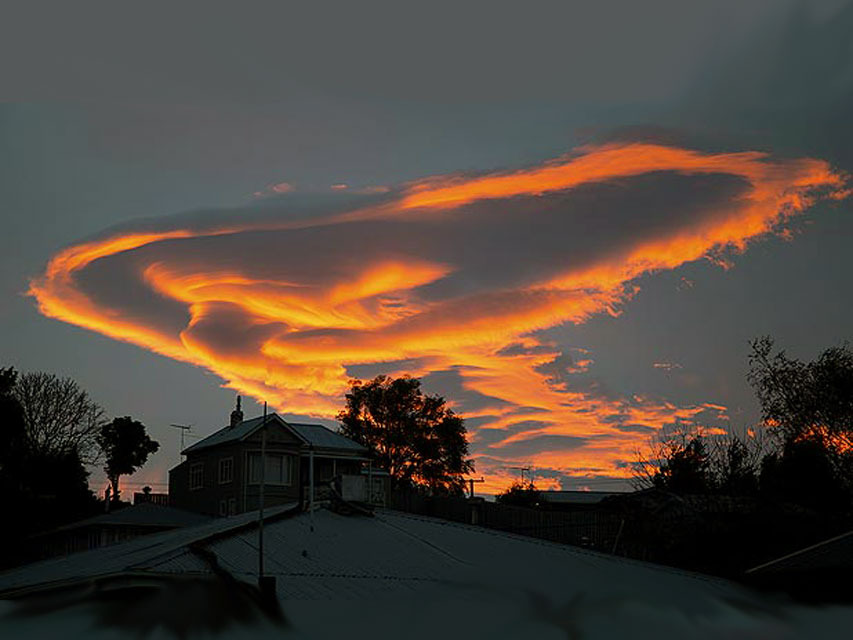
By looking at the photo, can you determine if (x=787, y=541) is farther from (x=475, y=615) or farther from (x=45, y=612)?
(x=45, y=612)

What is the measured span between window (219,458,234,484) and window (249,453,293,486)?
143cm

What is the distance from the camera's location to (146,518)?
6216 cm

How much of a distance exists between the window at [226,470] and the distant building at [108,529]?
2779 millimetres

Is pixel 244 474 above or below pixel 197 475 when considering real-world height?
below

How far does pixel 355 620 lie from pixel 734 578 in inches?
673

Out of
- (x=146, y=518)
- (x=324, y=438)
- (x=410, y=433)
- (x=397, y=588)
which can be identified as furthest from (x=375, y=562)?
(x=410, y=433)

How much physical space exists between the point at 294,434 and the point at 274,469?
2.63m

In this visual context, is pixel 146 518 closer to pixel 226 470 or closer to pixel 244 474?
pixel 226 470

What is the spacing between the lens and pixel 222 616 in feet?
58.6

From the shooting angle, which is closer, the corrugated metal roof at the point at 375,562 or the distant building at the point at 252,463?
the corrugated metal roof at the point at 375,562

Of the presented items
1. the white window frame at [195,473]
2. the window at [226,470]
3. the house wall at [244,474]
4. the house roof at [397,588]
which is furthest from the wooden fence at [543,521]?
the white window frame at [195,473]

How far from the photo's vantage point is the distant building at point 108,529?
2351 inches

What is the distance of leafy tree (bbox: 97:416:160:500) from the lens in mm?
98750

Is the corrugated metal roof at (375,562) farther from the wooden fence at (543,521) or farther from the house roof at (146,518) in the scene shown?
the house roof at (146,518)
